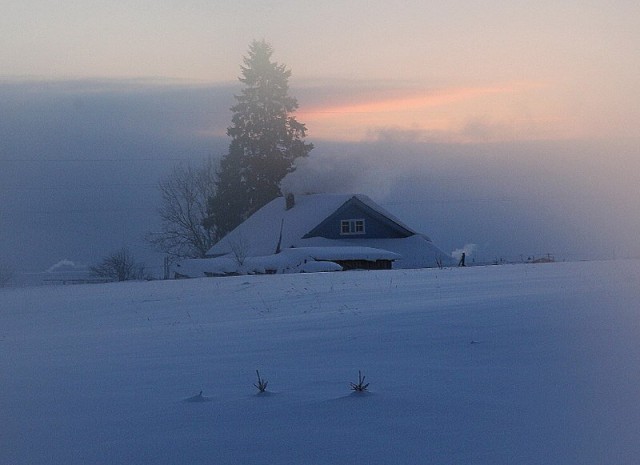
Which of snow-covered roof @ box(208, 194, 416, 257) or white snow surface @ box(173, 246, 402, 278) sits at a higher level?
snow-covered roof @ box(208, 194, 416, 257)

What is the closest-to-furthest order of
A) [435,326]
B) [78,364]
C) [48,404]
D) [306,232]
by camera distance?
[48,404] → [78,364] → [435,326] → [306,232]

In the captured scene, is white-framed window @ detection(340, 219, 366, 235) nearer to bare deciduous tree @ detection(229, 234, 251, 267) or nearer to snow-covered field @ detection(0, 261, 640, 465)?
bare deciduous tree @ detection(229, 234, 251, 267)

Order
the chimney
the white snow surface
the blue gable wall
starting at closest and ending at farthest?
the white snow surface, the blue gable wall, the chimney

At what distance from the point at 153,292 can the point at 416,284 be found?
616cm

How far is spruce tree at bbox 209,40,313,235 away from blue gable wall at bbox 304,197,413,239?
1194 centimetres

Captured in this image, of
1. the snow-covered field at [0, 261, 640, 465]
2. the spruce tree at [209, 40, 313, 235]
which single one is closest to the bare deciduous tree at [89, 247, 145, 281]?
the spruce tree at [209, 40, 313, 235]

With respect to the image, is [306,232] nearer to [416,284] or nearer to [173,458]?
[416,284]

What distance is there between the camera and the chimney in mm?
53750

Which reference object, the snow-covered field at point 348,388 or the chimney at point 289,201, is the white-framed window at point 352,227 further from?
the snow-covered field at point 348,388

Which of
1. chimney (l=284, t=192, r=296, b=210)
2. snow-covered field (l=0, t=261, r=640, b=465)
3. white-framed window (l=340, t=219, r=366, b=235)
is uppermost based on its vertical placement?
chimney (l=284, t=192, r=296, b=210)

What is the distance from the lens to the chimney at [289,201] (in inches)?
2116

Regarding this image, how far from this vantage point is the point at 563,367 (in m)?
5.97

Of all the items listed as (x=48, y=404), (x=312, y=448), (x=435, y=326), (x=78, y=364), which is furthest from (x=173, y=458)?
(x=435, y=326)

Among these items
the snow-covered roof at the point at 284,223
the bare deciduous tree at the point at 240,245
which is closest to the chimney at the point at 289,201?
the snow-covered roof at the point at 284,223
